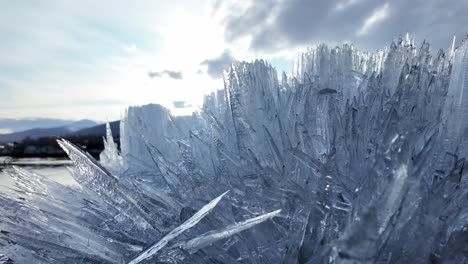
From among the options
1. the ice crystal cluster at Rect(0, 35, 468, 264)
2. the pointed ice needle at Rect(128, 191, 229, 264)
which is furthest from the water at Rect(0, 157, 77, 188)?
the pointed ice needle at Rect(128, 191, 229, 264)

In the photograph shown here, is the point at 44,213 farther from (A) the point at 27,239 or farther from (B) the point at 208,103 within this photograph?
(B) the point at 208,103

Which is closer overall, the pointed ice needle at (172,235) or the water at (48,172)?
the pointed ice needle at (172,235)

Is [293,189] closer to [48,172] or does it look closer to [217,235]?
[217,235]

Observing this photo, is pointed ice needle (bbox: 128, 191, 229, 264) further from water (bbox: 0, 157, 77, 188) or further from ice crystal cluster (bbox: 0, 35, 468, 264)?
water (bbox: 0, 157, 77, 188)

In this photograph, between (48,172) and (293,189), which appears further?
(48,172)

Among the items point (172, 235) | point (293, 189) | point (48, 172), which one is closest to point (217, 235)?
point (172, 235)

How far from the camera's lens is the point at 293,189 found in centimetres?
96

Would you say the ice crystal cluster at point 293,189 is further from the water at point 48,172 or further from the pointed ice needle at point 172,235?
the water at point 48,172

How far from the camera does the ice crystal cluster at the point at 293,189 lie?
721 mm

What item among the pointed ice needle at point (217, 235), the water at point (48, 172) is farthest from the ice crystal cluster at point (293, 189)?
the water at point (48, 172)

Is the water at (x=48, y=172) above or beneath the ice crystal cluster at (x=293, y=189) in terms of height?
beneath

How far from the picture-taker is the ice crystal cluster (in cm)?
72

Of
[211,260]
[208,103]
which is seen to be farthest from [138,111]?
[211,260]

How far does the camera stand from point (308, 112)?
127cm
